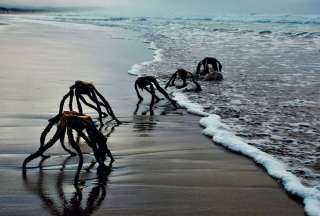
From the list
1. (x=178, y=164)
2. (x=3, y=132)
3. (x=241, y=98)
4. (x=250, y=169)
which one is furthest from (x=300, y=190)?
(x=241, y=98)

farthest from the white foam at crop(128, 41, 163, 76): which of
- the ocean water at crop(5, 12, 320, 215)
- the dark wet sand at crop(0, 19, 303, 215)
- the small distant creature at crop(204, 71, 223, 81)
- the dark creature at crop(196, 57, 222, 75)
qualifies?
the dark wet sand at crop(0, 19, 303, 215)

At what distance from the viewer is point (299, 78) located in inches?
472

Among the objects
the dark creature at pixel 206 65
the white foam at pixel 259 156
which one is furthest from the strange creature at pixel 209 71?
the white foam at pixel 259 156

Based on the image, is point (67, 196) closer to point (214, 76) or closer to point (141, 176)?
point (141, 176)

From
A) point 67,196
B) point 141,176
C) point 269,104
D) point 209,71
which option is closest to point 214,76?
point 209,71

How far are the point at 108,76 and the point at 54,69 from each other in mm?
1416

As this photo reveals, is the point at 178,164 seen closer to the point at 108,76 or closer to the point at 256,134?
the point at 256,134

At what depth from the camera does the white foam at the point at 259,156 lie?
13.2 ft

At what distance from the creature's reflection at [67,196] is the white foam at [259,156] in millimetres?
1584

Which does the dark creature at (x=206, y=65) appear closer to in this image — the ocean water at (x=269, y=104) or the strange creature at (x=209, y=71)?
the strange creature at (x=209, y=71)

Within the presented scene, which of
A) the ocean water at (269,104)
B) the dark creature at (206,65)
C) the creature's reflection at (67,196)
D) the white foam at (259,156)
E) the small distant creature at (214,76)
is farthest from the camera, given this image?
the dark creature at (206,65)

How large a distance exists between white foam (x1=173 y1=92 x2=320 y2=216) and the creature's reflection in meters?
1.58

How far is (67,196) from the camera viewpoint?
3.97 metres

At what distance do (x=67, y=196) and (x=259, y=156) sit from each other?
2187mm
